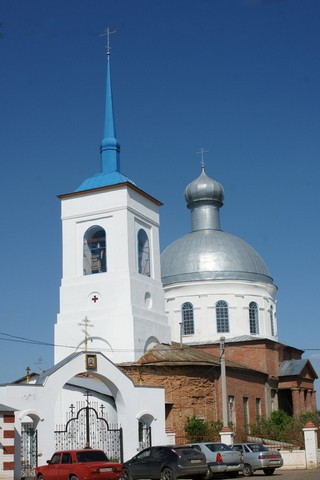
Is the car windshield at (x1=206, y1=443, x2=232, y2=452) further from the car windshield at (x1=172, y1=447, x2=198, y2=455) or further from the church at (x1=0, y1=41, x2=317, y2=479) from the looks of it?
the church at (x1=0, y1=41, x2=317, y2=479)

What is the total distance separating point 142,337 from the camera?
36.6m

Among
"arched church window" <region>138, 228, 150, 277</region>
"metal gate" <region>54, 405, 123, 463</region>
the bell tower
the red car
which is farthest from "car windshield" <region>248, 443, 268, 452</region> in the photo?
"arched church window" <region>138, 228, 150, 277</region>

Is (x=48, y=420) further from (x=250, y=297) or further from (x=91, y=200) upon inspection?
(x=250, y=297)

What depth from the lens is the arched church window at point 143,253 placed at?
39.7 metres

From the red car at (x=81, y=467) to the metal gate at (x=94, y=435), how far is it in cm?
495

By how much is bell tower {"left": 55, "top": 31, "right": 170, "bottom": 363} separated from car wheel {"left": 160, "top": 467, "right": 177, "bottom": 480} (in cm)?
1464

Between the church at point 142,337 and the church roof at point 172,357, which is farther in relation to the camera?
the church roof at point 172,357

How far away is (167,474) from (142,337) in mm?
15784

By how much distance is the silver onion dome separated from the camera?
47.8 m

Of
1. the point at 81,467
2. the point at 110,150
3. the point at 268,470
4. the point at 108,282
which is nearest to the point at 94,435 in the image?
the point at 268,470

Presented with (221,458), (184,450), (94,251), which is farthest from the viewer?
(94,251)

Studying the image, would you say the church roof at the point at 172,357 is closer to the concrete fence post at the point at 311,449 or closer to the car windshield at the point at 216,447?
the concrete fence post at the point at 311,449

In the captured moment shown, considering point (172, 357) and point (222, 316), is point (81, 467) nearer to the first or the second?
point (172, 357)

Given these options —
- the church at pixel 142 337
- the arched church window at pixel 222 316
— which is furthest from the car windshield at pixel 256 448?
the arched church window at pixel 222 316
